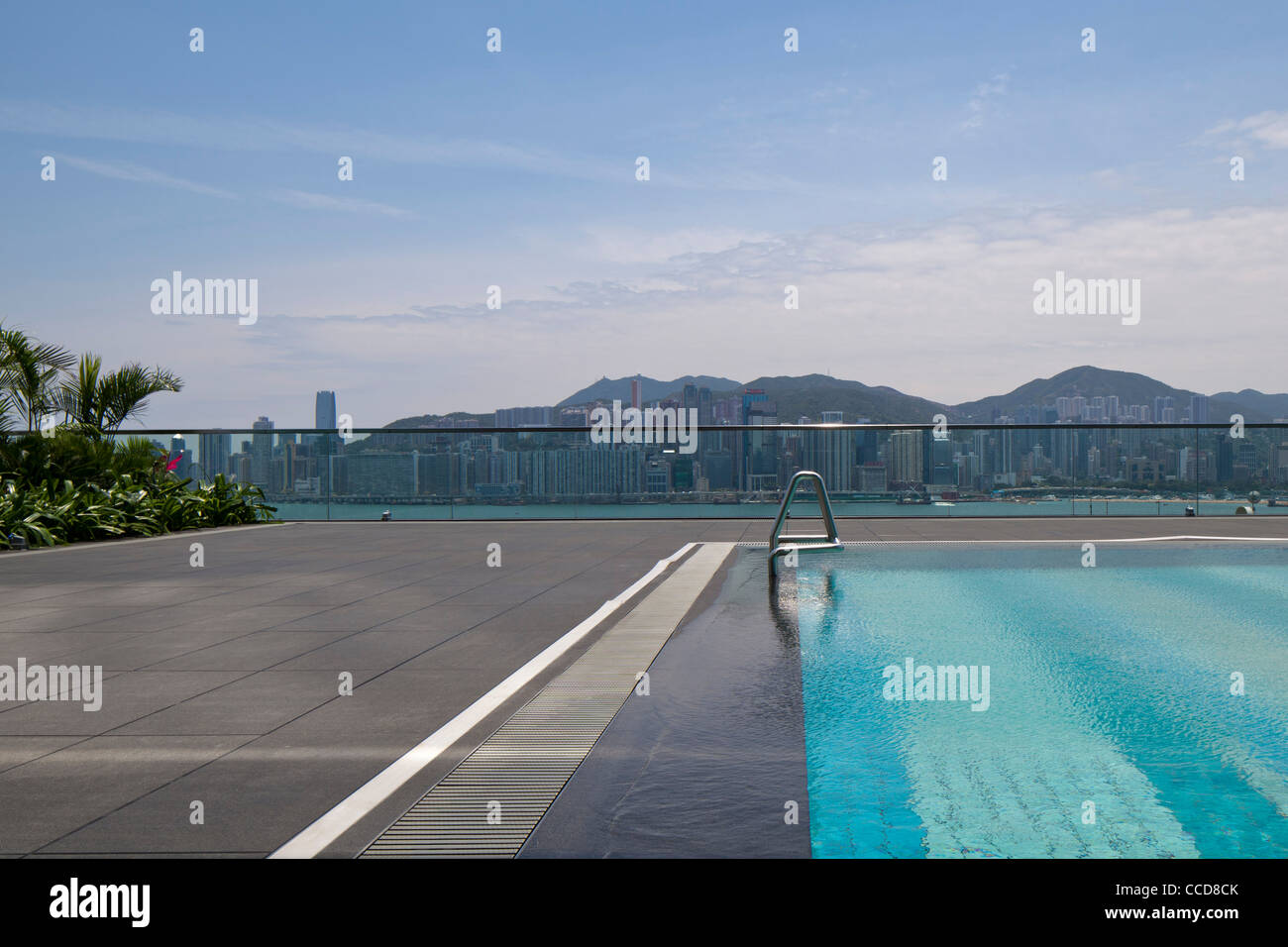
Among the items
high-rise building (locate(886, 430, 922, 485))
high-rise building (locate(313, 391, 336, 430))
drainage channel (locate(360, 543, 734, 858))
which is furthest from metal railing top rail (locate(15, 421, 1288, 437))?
drainage channel (locate(360, 543, 734, 858))

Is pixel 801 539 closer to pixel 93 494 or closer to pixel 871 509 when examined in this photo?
pixel 871 509

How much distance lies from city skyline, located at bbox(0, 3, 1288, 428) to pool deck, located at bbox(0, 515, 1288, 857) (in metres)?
5.76

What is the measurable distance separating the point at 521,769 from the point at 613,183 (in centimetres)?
1385

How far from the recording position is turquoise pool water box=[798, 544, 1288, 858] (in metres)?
2.68

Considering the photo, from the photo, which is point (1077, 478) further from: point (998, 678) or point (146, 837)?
point (146, 837)

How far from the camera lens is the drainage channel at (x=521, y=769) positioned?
Answer: 2410 mm

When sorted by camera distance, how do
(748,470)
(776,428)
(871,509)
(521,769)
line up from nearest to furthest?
(521,769) < (871,509) < (776,428) < (748,470)

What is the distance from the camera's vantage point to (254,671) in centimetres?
455

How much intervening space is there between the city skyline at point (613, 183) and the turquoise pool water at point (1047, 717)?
665cm

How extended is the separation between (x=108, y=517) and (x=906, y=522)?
40.0ft

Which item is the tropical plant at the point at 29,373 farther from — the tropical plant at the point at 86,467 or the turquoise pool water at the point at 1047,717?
the turquoise pool water at the point at 1047,717

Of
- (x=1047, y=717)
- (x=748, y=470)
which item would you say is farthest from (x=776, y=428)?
(x=1047, y=717)

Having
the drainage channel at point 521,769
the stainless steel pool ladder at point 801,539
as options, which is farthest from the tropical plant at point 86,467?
the drainage channel at point 521,769
